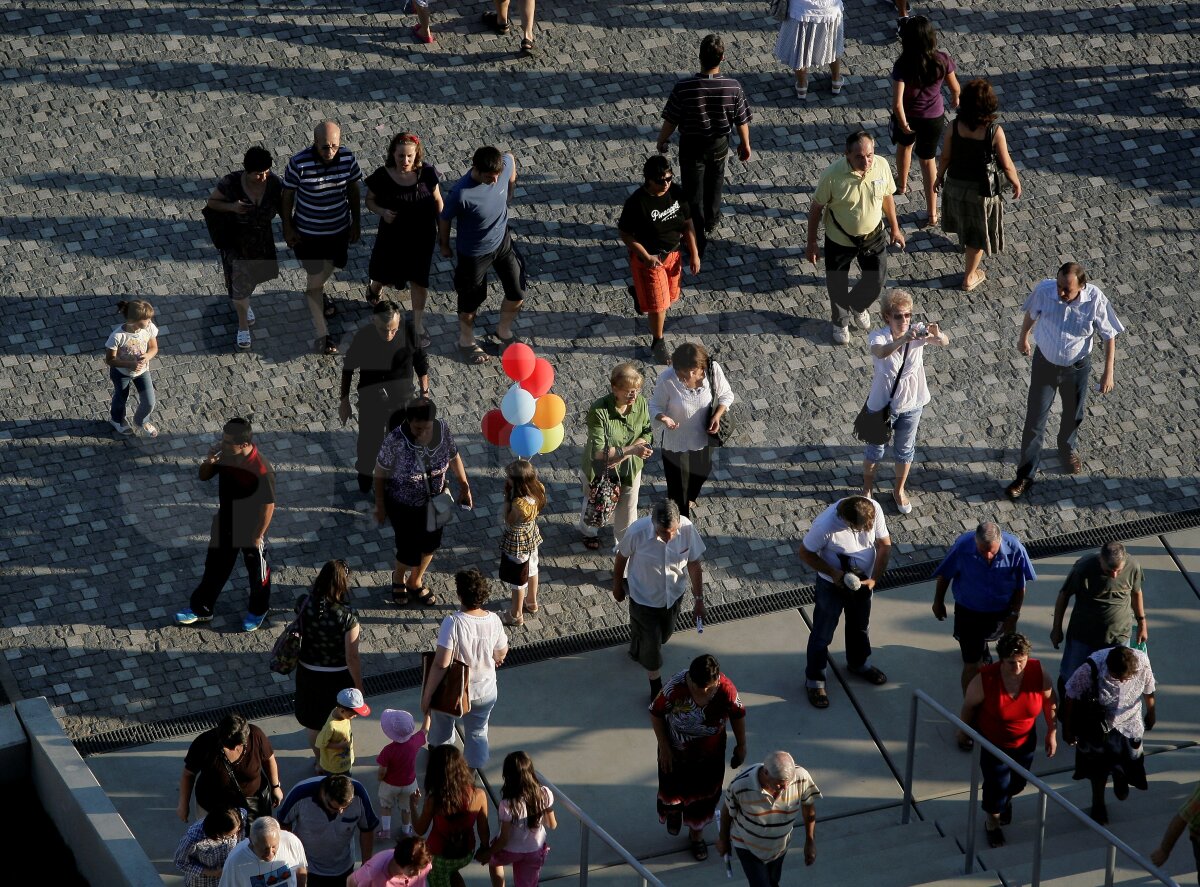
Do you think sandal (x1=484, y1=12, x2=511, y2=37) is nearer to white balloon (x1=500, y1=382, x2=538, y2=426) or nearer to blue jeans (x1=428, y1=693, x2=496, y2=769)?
white balloon (x1=500, y1=382, x2=538, y2=426)

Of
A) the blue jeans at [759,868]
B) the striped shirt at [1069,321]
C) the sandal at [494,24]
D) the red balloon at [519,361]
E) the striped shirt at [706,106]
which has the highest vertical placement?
the sandal at [494,24]

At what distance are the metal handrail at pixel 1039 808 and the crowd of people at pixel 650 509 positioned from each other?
0.89 feet

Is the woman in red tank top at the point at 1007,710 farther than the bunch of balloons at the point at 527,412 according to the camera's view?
No

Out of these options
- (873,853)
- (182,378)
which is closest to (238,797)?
(873,853)

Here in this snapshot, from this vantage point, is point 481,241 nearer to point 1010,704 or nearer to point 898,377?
point 898,377

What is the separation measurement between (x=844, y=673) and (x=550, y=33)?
241 inches

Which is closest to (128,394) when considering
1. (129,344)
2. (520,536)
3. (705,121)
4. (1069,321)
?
(129,344)

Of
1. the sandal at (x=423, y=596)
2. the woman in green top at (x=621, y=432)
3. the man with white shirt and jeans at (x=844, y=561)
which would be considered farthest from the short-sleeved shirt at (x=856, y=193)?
the sandal at (x=423, y=596)

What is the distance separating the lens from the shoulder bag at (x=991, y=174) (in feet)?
44.0

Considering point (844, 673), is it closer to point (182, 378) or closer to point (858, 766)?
point (858, 766)

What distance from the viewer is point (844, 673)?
11.7 metres

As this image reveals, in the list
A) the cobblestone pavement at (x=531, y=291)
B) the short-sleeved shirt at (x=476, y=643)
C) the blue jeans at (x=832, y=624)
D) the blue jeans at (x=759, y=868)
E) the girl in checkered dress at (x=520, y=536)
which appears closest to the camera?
the blue jeans at (x=759, y=868)

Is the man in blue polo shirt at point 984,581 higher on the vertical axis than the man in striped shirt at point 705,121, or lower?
lower

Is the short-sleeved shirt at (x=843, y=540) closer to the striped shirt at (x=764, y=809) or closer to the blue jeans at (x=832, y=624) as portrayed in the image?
the blue jeans at (x=832, y=624)
